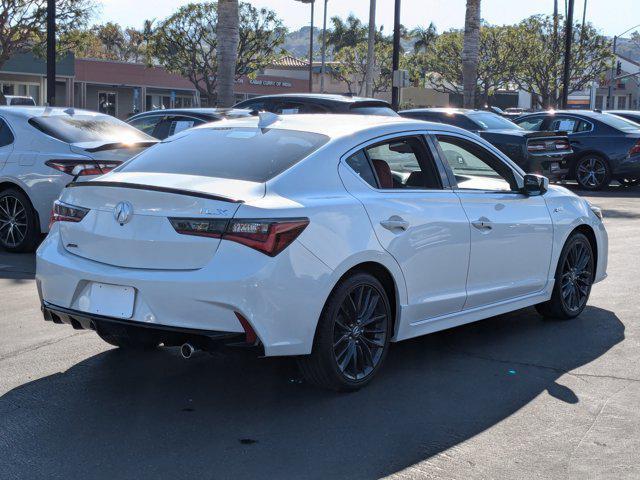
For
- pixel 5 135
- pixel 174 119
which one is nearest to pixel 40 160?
pixel 5 135

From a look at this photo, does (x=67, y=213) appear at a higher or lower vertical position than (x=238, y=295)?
higher

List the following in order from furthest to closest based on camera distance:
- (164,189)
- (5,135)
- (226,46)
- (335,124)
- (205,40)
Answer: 1. (205,40)
2. (226,46)
3. (5,135)
4. (335,124)
5. (164,189)

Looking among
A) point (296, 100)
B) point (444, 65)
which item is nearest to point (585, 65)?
point (444, 65)

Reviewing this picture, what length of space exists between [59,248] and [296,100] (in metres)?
8.81

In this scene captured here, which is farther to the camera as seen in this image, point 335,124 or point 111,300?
point 335,124

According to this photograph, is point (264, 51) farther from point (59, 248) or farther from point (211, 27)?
point (59, 248)

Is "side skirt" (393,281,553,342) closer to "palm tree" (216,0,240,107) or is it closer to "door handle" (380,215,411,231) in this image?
"door handle" (380,215,411,231)

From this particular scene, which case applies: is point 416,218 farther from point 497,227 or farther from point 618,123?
point 618,123

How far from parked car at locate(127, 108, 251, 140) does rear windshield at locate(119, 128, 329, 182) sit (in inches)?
280

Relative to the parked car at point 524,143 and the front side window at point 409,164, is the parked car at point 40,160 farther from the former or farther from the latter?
the parked car at point 524,143

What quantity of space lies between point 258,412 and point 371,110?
348 inches

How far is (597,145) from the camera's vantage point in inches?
769

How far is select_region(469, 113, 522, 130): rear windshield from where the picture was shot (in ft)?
59.7

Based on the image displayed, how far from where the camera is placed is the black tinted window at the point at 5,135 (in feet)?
33.2
